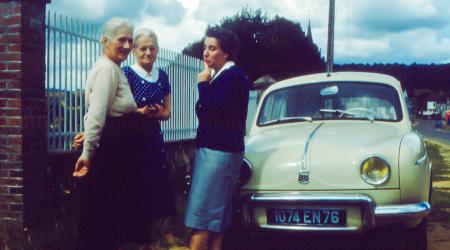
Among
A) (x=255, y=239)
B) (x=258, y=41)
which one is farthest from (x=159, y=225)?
(x=258, y=41)

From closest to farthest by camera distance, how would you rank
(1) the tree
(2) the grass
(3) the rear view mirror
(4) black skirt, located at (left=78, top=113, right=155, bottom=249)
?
1. (4) black skirt, located at (left=78, top=113, right=155, bottom=249)
2. (3) the rear view mirror
3. (2) the grass
4. (1) the tree

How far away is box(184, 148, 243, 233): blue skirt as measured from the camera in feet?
12.3

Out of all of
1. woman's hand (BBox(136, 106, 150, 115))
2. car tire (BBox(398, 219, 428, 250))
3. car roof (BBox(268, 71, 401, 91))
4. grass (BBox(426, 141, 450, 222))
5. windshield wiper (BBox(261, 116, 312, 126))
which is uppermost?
car roof (BBox(268, 71, 401, 91))

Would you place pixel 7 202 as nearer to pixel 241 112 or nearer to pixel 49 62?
pixel 49 62

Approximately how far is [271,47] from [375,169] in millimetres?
39455

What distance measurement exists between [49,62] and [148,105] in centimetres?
259

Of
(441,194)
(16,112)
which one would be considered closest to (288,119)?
(16,112)

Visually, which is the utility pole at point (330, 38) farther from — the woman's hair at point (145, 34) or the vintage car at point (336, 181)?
the woman's hair at point (145, 34)

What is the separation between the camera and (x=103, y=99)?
11.0 feet

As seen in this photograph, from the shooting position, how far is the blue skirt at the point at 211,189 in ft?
12.3

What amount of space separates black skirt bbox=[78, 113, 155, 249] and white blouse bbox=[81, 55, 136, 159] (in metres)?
0.08

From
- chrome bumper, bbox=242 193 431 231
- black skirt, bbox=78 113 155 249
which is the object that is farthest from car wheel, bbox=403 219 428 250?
black skirt, bbox=78 113 155 249

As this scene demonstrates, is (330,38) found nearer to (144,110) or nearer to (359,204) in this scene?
(359,204)

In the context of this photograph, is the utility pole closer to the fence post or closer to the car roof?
the car roof
